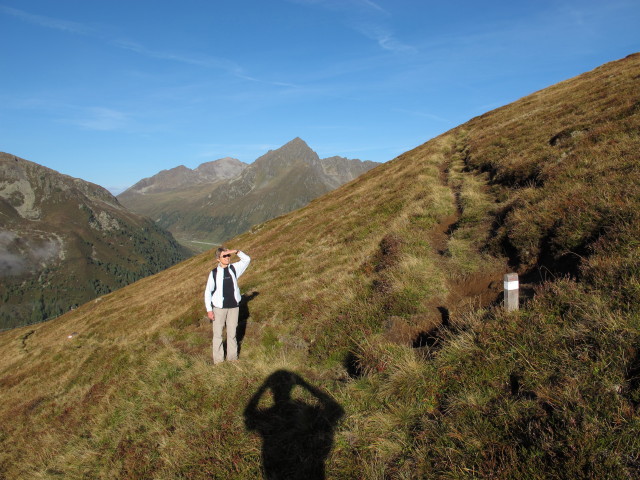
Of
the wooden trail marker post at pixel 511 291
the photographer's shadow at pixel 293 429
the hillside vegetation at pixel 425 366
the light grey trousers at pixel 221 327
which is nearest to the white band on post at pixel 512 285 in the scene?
the wooden trail marker post at pixel 511 291

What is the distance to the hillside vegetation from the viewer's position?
4.25 metres

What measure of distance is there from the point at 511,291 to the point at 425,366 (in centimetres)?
217

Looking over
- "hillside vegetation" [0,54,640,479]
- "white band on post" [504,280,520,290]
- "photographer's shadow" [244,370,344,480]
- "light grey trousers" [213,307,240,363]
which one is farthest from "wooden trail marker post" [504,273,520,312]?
"light grey trousers" [213,307,240,363]

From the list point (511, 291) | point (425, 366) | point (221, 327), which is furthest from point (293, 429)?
point (221, 327)

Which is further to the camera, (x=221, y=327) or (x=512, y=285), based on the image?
(x=221, y=327)

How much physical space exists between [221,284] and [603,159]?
14.9 meters

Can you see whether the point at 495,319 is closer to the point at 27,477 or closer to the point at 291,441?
the point at 291,441

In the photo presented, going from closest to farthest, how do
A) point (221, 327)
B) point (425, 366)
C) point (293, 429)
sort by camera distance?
point (425, 366)
point (293, 429)
point (221, 327)

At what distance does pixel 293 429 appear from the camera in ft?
20.2

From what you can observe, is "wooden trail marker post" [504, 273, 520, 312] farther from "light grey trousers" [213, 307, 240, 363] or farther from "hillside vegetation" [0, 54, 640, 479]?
"light grey trousers" [213, 307, 240, 363]

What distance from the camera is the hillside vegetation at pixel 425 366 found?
4.25m

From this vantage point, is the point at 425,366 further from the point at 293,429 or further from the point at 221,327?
the point at 221,327

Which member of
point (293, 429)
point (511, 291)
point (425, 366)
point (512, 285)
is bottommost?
point (293, 429)

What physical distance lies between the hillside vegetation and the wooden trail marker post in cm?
33
